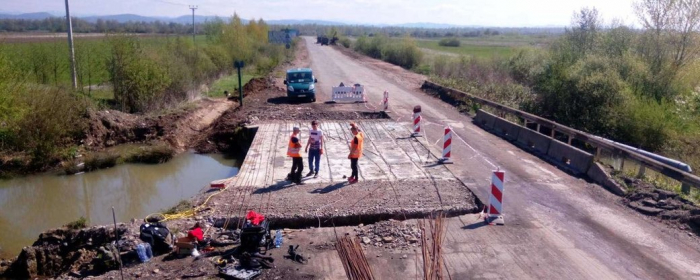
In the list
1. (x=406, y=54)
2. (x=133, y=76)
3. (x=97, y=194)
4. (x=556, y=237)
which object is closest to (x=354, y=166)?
(x=556, y=237)

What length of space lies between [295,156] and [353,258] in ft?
15.2

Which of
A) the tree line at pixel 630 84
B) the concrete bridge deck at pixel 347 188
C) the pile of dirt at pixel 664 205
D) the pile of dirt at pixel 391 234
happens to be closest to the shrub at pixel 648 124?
the tree line at pixel 630 84

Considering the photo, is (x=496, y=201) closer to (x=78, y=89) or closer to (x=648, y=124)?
(x=648, y=124)

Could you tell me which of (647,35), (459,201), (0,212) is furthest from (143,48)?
(647,35)

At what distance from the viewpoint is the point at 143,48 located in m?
28.6

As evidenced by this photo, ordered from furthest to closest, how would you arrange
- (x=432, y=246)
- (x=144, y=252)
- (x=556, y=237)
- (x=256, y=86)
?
1. (x=256, y=86)
2. (x=556, y=237)
3. (x=432, y=246)
4. (x=144, y=252)

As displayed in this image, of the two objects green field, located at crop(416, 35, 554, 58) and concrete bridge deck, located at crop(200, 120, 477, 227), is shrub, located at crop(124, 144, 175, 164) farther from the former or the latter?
green field, located at crop(416, 35, 554, 58)

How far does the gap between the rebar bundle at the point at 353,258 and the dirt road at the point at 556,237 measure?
592mm

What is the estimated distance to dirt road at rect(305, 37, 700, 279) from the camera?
28.6 feet

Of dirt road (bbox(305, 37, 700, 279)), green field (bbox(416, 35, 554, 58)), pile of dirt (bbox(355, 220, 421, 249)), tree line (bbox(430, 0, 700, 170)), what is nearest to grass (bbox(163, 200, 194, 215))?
pile of dirt (bbox(355, 220, 421, 249))

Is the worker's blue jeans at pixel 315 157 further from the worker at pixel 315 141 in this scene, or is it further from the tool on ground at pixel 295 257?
the tool on ground at pixel 295 257

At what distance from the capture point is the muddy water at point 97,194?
15.2m

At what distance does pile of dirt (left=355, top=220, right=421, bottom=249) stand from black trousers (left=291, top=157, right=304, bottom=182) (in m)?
3.31

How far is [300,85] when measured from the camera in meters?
28.5
